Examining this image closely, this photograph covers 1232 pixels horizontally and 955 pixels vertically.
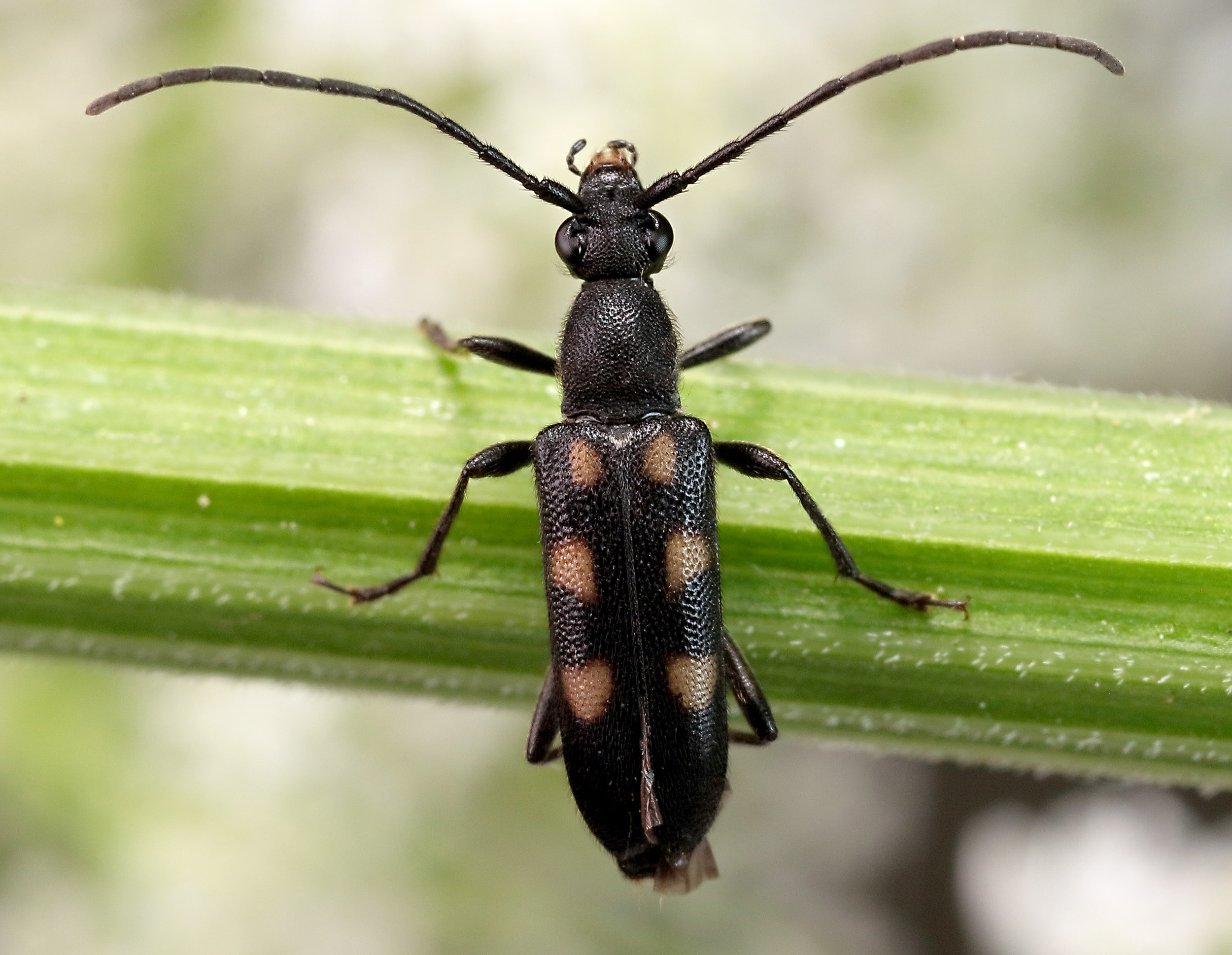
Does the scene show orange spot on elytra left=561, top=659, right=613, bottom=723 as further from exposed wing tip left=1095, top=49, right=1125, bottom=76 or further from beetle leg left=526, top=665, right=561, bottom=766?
exposed wing tip left=1095, top=49, right=1125, bottom=76

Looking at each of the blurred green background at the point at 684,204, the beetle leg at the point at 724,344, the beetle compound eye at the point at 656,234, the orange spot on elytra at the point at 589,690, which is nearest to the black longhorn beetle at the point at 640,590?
the orange spot on elytra at the point at 589,690

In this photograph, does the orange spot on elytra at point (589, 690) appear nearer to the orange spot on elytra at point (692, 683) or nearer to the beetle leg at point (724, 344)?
the orange spot on elytra at point (692, 683)

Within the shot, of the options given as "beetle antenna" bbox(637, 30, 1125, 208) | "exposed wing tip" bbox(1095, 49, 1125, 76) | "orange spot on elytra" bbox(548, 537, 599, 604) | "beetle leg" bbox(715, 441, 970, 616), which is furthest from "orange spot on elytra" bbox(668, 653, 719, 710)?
"exposed wing tip" bbox(1095, 49, 1125, 76)

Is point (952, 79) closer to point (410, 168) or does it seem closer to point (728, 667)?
point (410, 168)

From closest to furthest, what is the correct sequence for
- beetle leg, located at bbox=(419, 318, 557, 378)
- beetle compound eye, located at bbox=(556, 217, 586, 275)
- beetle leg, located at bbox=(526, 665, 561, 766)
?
beetle leg, located at bbox=(526, 665, 561, 766)
beetle leg, located at bbox=(419, 318, 557, 378)
beetle compound eye, located at bbox=(556, 217, 586, 275)

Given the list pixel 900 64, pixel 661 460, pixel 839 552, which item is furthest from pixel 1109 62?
pixel 661 460

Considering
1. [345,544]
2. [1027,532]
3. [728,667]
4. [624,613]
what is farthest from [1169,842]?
[345,544]
